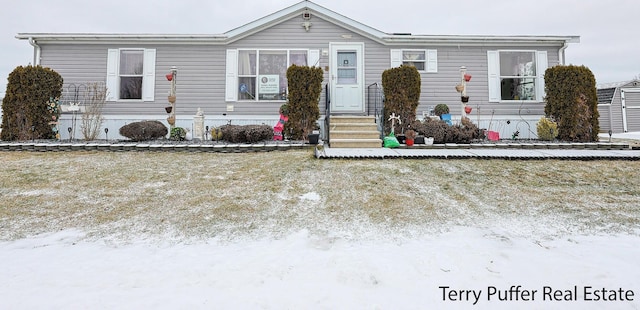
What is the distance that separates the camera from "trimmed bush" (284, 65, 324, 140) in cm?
791

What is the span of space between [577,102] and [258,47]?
8.97 metres

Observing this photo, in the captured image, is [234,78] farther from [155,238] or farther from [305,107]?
[155,238]

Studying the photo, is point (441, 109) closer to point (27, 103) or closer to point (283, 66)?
point (283, 66)

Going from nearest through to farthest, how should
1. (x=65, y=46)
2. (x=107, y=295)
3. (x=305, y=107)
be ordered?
(x=107, y=295) < (x=305, y=107) < (x=65, y=46)

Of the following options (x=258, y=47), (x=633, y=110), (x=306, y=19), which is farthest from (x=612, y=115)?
(x=258, y=47)

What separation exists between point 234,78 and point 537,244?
895 cm

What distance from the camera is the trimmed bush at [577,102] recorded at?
800 centimetres

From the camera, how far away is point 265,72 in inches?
389

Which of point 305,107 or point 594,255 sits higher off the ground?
point 305,107

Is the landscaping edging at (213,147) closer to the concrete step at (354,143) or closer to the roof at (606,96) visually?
the concrete step at (354,143)

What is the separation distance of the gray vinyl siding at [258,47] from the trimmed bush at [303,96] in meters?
1.74

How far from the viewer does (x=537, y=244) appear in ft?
8.95

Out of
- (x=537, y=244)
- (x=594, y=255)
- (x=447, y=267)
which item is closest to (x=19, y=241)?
(x=447, y=267)

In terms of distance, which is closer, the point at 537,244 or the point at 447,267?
the point at 447,267
